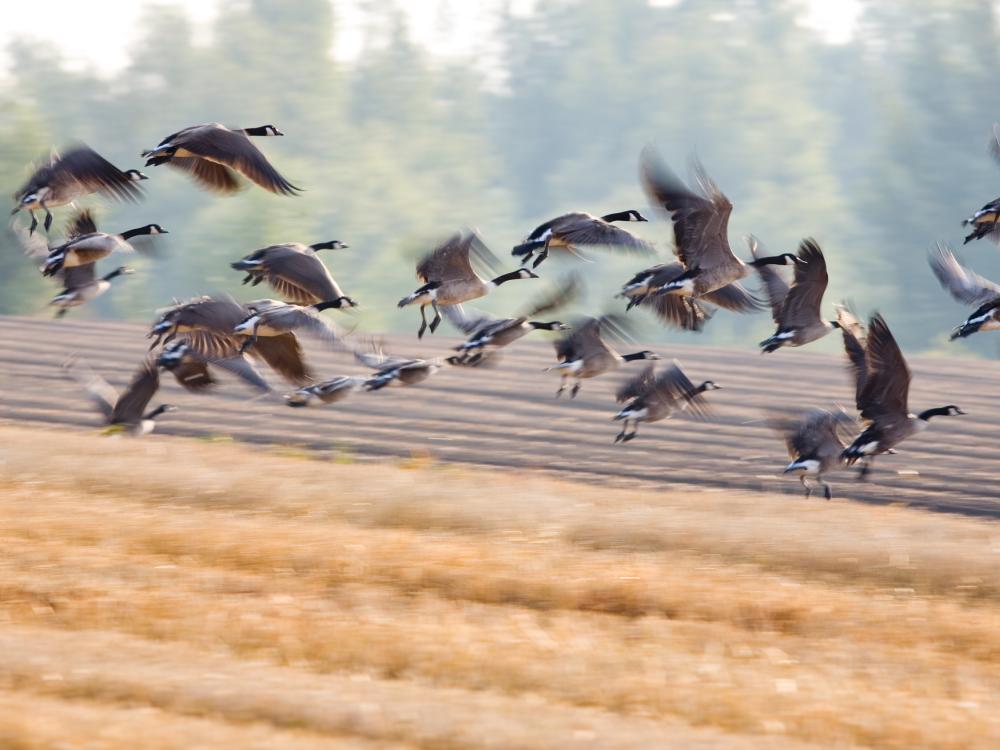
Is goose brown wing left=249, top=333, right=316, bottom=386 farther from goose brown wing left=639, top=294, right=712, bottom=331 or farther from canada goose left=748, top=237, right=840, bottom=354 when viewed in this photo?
canada goose left=748, top=237, right=840, bottom=354

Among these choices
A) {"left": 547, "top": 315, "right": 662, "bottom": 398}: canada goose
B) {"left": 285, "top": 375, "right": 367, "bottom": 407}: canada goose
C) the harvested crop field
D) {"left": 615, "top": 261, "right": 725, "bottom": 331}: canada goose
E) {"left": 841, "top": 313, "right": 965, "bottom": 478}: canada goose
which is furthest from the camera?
the harvested crop field

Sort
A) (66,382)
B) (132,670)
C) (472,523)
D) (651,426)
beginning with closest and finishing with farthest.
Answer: (132,670) → (472,523) → (651,426) → (66,382)

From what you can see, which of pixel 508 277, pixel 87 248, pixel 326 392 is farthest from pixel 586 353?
pixel 87 248

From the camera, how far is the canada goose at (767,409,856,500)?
15422 mm

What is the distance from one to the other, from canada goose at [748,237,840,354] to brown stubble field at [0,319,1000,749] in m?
1.60

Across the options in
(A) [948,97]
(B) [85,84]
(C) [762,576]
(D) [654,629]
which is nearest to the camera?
(D) [654,629]

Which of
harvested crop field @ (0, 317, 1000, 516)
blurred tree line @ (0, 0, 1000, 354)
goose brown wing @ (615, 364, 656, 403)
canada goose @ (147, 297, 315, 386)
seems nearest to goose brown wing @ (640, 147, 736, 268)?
canada goose @ (147, 297, 315, 386)

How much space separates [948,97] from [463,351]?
155 ft

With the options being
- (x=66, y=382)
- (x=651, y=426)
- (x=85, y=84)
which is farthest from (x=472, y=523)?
(x=85, y=84)

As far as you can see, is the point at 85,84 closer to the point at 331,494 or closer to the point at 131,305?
the point at 131,305

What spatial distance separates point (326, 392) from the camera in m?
15.0

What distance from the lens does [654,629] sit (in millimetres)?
10664

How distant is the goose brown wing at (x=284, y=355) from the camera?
1378 cm

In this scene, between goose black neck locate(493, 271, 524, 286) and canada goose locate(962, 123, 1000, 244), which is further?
goose black neck locate(493, 271, 524, 286)
